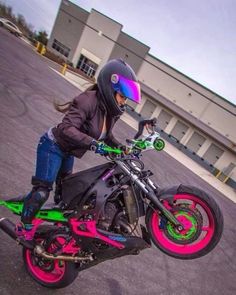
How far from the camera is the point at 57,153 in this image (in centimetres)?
284

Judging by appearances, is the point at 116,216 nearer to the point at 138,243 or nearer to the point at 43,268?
the point at 138,243

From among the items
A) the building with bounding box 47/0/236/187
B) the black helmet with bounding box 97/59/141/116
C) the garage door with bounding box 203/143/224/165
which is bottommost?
the garage door with bounding box 203/143/224/165

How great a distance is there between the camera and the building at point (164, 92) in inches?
1483

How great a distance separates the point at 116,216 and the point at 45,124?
706 cm

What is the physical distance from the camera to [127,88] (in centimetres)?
244

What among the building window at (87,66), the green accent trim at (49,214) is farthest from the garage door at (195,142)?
the green accent trim at (49,214)

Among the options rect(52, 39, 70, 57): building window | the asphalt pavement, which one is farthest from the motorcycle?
rect(52, 39, 70, 57): building window

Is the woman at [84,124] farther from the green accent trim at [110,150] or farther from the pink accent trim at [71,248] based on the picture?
the pink accent trim at [71,248]

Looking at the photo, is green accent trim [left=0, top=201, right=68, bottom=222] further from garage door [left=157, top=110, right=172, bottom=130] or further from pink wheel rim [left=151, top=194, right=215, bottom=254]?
garage door [left=157, top=110, right=172, bottom=130]

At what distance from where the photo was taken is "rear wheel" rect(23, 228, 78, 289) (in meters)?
2.90

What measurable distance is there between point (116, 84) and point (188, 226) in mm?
1492

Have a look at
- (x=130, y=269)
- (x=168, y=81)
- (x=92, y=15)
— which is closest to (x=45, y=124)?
(x=130, y=269)

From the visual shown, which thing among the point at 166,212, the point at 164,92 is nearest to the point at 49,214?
the point at 166,212

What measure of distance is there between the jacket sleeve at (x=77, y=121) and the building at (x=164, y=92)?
30449mm
